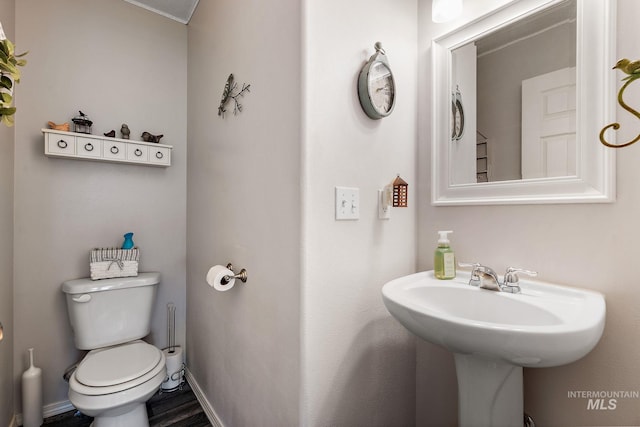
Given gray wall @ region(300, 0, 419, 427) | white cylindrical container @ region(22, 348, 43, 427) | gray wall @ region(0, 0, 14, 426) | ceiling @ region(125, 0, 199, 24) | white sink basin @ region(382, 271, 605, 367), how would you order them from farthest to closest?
ceiling @ region(125, 0, 199, 24) < white cylindrical container @ region(22, 348, 43, 427) < gray wall @ region(0, 0, 14, 426) < gray wall @ region(300, 0, 419, 427) < white sink basin @ region(382, 271, 605, 367)

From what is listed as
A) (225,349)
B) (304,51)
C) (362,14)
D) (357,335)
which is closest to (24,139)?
(225,349)

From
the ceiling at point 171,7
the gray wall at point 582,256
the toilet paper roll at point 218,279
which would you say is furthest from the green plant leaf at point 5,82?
the ceiling at point 171,7

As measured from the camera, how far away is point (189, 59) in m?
2.02

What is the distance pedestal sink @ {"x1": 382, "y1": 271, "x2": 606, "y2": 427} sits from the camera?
63cm

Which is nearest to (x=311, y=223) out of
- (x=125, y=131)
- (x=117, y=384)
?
(x=117, y=384)

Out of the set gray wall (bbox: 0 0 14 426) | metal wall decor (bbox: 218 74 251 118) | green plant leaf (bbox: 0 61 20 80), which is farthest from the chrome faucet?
gray wall (bbox: 0 0 14 426)

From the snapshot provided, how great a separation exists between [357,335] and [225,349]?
77cm

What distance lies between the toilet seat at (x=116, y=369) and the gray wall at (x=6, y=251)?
367 mm

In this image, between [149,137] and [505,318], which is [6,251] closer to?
[149,137]

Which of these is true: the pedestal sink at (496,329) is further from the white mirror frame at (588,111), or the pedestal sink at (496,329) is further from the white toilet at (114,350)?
the white toilet at (114,350)

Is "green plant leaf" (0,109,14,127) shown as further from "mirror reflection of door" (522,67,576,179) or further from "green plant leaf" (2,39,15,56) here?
"mirror reflection of door" (522,67,576,179)

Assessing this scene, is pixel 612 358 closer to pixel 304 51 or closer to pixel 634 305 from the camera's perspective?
pixel 634 305

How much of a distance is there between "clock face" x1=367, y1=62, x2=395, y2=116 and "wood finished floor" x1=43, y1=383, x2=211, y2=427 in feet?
6.15

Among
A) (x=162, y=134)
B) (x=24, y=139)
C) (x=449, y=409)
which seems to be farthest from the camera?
(x=162, y=134)
